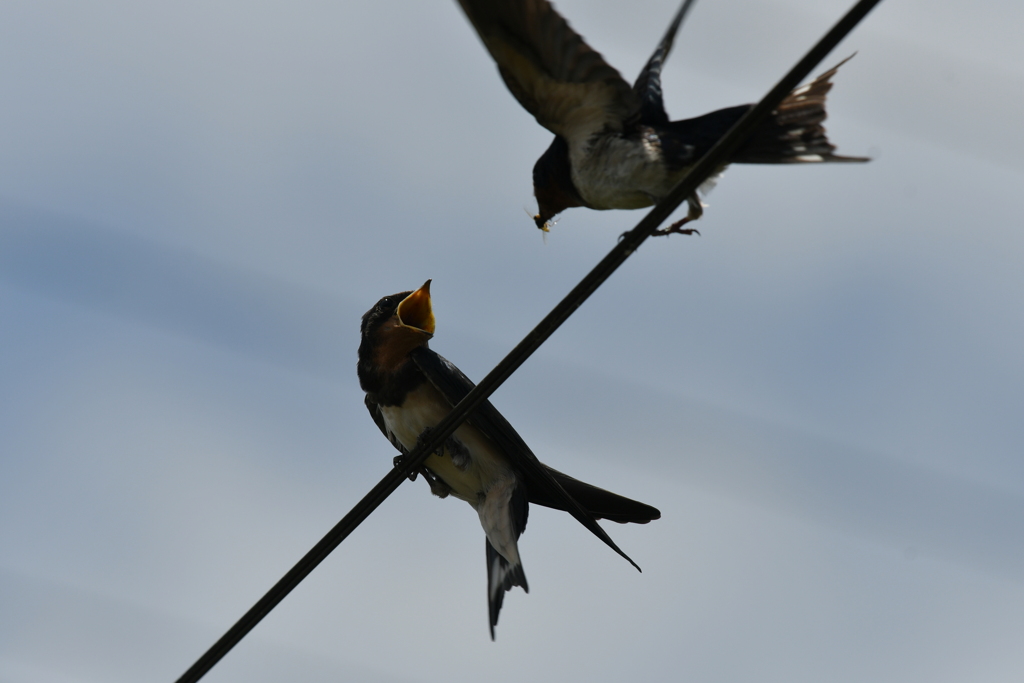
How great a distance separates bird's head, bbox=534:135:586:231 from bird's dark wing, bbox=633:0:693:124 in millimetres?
520

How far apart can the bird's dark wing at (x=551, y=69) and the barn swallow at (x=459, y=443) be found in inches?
61.7

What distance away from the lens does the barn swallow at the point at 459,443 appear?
17.7 feet

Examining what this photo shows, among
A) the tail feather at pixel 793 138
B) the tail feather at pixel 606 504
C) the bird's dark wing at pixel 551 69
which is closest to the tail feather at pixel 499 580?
the tail feather at pixel 606 504

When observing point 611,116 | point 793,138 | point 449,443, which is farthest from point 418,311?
point 793,138

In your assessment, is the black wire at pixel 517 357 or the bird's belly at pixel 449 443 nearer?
the black wire at pixel 517 357

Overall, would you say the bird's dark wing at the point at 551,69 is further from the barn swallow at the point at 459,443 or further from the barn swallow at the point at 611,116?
the barn swallow at the point at 459,443

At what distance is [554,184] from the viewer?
5.63 m

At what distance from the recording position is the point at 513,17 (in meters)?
4.38

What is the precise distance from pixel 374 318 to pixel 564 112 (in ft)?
6.21

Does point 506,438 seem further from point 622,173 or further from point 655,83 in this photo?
point 655,83

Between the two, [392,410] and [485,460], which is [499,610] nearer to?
[485,460]

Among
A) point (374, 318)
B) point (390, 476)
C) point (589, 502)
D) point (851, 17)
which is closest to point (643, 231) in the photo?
point (851, 17)

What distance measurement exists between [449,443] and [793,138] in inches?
110

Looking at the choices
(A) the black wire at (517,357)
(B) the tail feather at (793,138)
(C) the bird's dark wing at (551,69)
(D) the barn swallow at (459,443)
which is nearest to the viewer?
(A) the black wire at (517,357)
